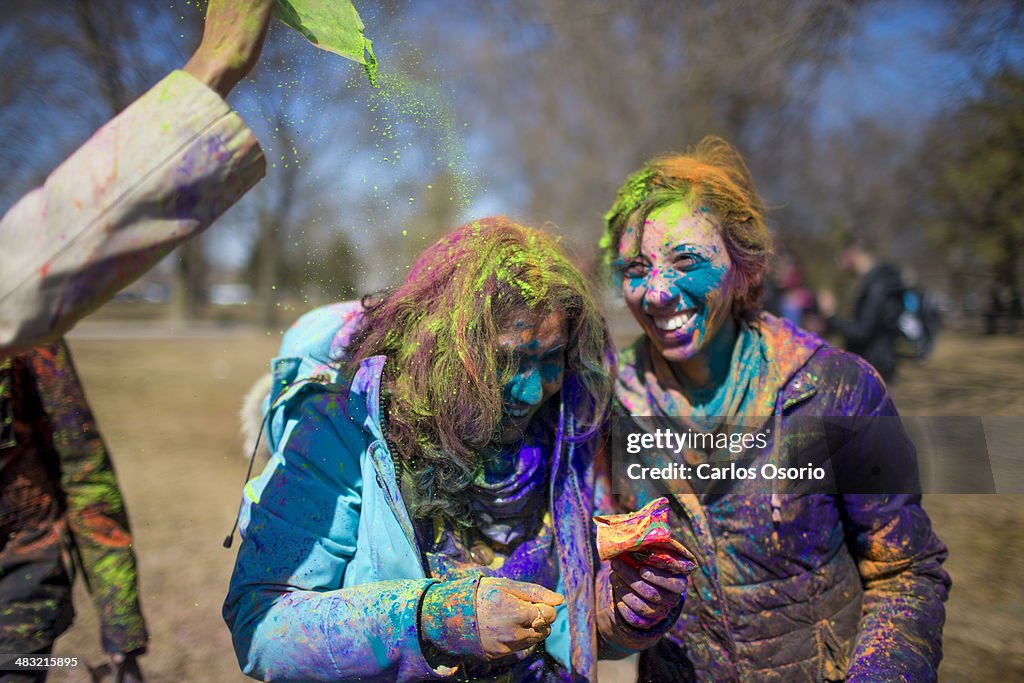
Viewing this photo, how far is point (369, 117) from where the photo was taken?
5.78 ft

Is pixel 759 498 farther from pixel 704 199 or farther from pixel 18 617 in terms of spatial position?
pixel 18 617

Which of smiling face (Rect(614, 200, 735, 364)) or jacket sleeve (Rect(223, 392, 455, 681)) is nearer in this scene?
jacket sleeve (Rect(223, 392, 455, 681))

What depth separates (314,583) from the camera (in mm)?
1483

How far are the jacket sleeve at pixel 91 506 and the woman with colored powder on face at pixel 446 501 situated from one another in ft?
2.08

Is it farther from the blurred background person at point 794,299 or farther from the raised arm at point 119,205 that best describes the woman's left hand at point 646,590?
the blurred background person at point 794,299

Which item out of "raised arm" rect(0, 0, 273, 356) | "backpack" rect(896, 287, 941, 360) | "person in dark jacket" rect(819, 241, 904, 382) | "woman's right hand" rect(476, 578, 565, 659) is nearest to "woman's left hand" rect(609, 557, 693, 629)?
"woman's right hand" rect(476, 578, 565, 659)

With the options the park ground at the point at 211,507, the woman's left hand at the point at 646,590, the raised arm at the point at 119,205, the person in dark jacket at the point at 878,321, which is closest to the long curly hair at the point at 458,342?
the woman's left hand at the point at 646,590

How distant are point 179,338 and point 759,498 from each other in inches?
631

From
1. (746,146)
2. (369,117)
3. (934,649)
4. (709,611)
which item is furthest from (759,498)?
(746,146)

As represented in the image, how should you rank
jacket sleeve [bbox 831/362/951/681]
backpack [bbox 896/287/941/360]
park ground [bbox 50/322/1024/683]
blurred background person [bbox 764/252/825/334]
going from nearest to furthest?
jacket sleeve [bbox 831/362/951/681], park ground [bbox 50/322/1024/683], backpack [bbox 896/287/941/360], blurred background person [bbox 764/252/825/334]

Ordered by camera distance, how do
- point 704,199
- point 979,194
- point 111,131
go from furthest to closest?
point 979,194 → point 704,199 → point 111,131

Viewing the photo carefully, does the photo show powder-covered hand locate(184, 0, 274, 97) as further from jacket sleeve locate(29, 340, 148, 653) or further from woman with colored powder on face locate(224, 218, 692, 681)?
jacket sleeve locate(29, 340, 148, 653)

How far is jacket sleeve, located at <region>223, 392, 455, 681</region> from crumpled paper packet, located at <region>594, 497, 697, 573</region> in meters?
0.39

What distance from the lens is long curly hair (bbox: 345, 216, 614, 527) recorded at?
5.05ft
